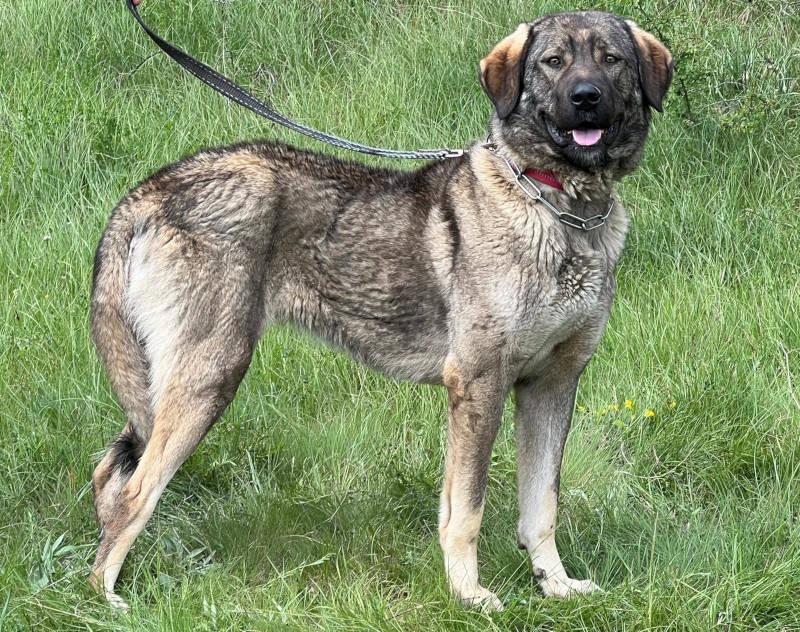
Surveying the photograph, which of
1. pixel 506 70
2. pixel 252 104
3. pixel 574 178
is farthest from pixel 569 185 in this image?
pixel 252 104

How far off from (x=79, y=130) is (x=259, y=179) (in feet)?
10.1

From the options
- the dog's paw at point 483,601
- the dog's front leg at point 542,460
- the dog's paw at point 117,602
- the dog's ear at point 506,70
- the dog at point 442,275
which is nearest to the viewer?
the dog's paw at point 117,602

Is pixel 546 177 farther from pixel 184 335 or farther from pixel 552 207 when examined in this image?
pixel 184 335

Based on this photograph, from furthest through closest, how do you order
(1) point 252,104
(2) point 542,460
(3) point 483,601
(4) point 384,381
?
(4) point 384,381, (1) point 252,104, (2) point 542,460, (3) point 483,601

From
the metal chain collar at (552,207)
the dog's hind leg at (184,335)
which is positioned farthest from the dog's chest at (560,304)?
the dog's hind leg at (184,335)

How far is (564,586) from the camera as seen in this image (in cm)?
382

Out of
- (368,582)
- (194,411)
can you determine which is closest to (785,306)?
(368,582)

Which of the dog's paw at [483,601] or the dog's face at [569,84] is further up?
the dog's face at [569,84]

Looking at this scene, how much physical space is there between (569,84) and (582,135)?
188mm

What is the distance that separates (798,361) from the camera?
16.0ft

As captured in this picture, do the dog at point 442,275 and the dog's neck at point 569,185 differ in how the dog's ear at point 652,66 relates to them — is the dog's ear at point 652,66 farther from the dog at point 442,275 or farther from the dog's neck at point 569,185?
the dog's neck at point 569,185

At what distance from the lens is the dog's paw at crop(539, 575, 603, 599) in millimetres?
3713

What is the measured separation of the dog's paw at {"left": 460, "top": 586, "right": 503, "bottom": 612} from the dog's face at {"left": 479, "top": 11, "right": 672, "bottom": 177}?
153cm

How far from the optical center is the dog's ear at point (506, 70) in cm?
376
